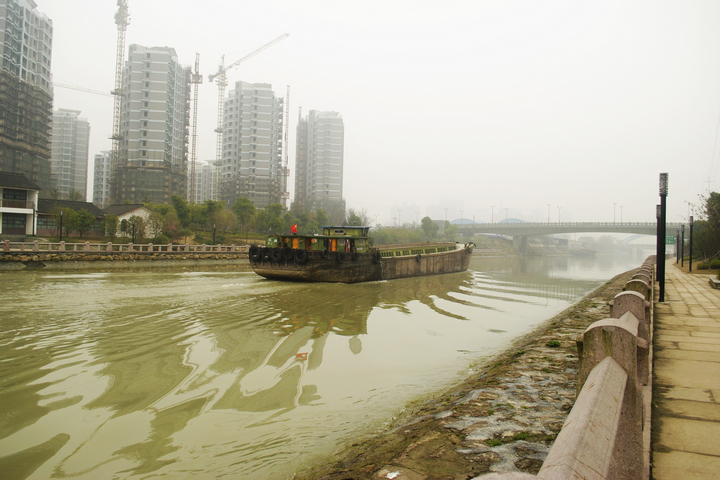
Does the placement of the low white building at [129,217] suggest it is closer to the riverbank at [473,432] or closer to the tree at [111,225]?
the tree at [111,225]

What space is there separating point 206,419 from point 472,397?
9.99 ft

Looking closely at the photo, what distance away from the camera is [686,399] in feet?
10.9

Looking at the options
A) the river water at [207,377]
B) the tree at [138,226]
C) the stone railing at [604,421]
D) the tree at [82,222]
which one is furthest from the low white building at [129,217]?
the stone railing at [604,421]

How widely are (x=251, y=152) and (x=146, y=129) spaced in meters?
21.2

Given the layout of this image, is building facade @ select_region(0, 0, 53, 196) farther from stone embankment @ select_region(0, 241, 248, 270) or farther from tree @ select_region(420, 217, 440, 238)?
A: tree @ select_region(420, 217, 440, 238)

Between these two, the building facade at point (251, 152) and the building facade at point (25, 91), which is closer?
the building facade at point (25, 91)

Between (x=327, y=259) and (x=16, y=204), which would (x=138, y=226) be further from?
(x=327, y=259)

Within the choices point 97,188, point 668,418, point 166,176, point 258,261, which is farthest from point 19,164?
point 668,418

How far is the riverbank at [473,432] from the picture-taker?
110 inches

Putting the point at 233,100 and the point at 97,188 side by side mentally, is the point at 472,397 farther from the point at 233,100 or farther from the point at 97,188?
the point at 97,188

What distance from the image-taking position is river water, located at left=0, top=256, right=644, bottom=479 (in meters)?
3.75

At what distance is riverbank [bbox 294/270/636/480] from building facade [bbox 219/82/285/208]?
271 ft

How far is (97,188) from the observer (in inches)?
4380

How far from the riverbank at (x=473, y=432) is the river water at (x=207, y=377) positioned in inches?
21.1
